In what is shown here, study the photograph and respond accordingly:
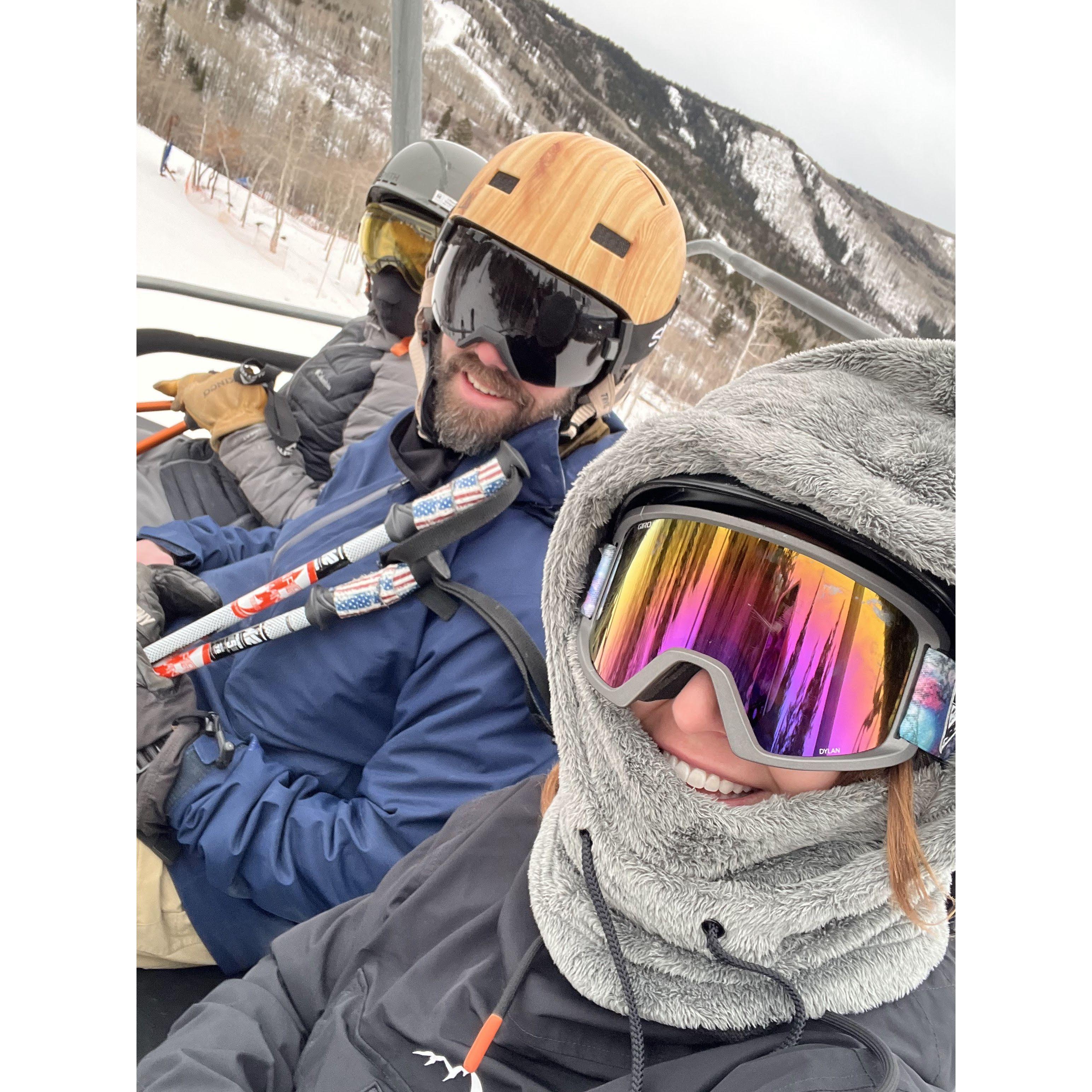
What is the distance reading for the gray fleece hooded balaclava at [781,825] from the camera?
2.14 ft

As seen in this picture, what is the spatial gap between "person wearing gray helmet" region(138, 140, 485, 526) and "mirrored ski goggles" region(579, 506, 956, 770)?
62.3 inches

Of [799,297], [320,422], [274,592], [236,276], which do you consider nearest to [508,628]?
[274,592]

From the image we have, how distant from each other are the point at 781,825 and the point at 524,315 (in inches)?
39.3

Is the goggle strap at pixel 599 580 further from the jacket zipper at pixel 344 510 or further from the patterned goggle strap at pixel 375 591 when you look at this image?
the jacket zipper at pixel 344 510

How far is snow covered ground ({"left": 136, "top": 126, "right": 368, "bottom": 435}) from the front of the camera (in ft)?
8.54

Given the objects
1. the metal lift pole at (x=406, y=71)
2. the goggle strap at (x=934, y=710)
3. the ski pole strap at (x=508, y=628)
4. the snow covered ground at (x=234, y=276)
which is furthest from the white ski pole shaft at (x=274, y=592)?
the metal lift pole at (x=406, y=71)

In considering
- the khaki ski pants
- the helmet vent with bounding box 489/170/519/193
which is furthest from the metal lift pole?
the khaki ski pants

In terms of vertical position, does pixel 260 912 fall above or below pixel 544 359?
below

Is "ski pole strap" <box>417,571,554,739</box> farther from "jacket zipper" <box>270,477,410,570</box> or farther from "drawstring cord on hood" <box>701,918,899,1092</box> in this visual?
"drawstring cord on hood" <box>701,918,899,1092</box>

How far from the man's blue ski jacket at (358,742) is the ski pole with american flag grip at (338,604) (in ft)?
Result: 0.11
